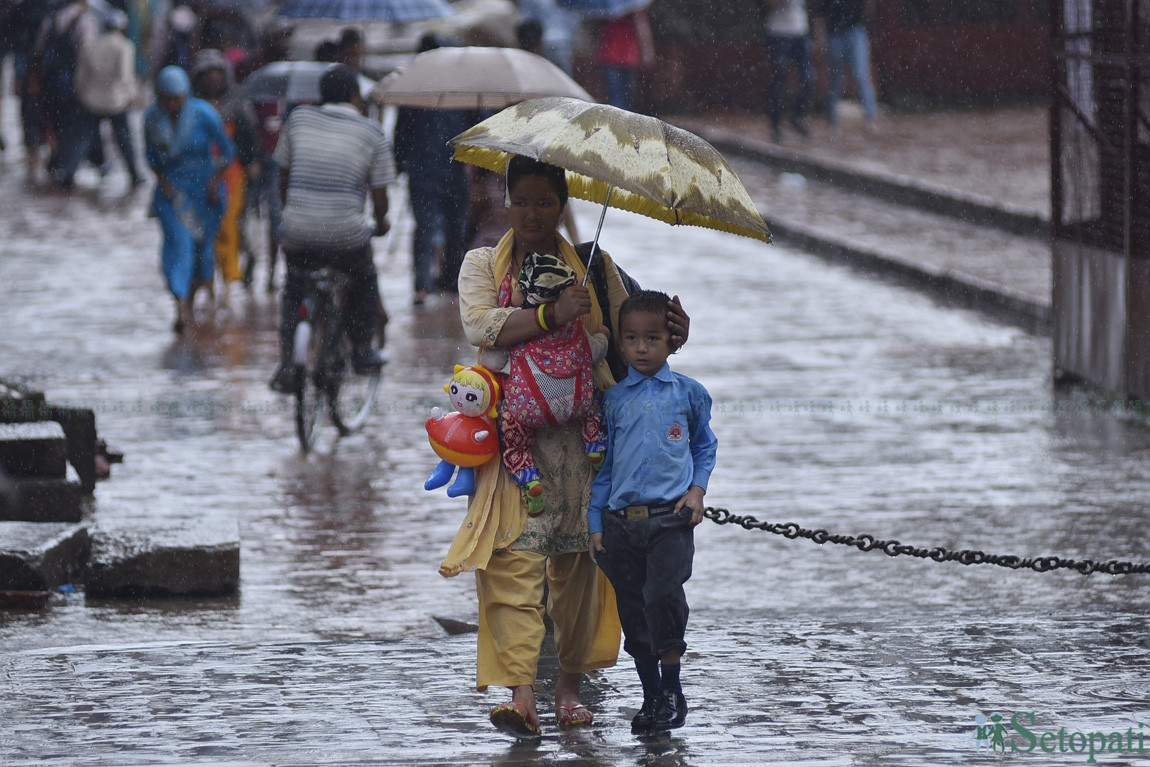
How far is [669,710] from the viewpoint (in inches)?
206

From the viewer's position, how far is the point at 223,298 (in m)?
14.4

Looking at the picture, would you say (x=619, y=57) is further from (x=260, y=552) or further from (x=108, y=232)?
(x=260, y=552)

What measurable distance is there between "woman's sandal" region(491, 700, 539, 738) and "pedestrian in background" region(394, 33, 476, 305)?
8.74 meters

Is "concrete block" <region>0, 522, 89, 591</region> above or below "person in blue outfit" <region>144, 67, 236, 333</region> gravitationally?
below

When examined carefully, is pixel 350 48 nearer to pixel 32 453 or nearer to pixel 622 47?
pixel 32 453

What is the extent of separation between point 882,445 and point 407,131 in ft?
17.7

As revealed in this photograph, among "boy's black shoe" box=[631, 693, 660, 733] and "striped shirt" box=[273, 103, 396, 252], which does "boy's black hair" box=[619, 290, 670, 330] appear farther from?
"striped shirt" box=[273, 103, 396, 252]

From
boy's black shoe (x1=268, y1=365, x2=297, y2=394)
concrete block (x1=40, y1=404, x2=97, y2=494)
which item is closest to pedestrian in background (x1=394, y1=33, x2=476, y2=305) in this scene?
boy's black shoe (x1=268, y1=365, x2=297, y2=394)

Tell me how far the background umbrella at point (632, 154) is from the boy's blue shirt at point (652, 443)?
484mm

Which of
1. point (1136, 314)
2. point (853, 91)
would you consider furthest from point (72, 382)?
point (853, 91)

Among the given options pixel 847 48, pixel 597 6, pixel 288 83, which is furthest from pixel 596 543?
pixel 847 48

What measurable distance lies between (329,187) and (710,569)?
341cm

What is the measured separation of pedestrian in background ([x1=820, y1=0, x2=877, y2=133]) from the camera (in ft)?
74.6

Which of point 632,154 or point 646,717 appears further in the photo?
point 646,717
